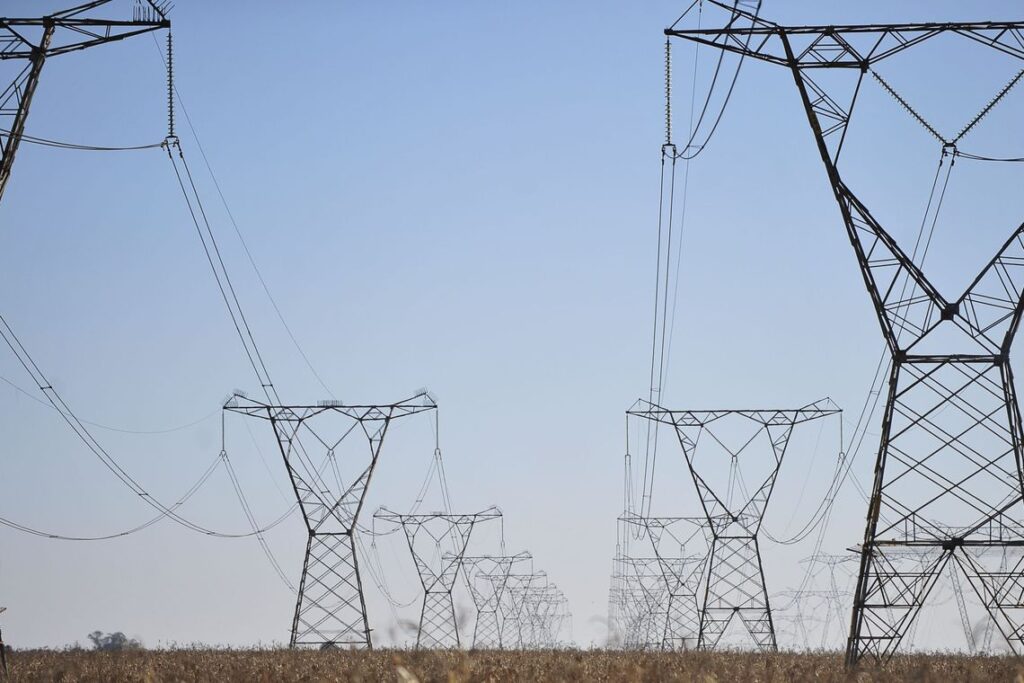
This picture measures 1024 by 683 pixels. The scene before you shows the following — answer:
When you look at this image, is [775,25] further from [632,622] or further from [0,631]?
[632,622]

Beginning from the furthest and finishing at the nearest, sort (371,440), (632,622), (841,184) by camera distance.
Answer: (632,622) < (371,440) < (841,184)

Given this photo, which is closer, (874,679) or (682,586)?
(874,679)

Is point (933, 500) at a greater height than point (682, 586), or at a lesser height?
lesser

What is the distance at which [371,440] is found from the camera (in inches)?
2037

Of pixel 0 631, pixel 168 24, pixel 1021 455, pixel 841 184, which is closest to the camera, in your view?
pixel 0 631

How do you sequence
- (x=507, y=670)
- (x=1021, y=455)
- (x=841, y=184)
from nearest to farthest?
(x=507, y=670) < (x=1021, y=455) < (x=841, y=184)

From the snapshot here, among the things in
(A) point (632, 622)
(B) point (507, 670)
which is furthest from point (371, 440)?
(A) point (632, 622)

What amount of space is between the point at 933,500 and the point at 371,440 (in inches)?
1110

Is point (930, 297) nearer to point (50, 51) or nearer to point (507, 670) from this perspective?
point (507, 670)

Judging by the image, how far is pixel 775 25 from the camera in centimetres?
2872

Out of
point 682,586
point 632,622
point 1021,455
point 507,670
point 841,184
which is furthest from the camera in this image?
point 632,622

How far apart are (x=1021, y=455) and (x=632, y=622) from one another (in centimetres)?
12288

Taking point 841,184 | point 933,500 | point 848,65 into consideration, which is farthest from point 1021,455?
point 848,65

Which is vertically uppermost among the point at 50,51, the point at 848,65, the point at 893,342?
the point at 848,65
